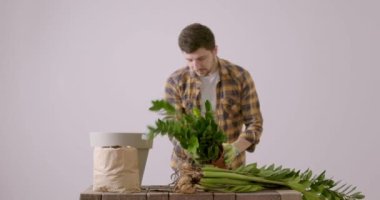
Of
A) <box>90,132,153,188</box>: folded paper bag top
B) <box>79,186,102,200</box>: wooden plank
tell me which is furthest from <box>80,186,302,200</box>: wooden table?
<box>90,132,153,188</box>: folded paper bag top

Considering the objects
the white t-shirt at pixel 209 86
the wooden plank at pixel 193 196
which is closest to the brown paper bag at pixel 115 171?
the wooden plank at pixel 193 196

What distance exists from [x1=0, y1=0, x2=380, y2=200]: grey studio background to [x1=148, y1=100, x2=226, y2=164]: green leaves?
3.09 m

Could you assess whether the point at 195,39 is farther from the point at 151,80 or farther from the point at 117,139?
the point at 151,80

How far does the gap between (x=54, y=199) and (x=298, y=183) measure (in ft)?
11.2

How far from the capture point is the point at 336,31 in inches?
215

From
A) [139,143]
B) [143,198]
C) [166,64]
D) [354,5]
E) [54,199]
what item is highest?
[354,5]

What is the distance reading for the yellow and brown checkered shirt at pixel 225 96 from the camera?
2964 mm

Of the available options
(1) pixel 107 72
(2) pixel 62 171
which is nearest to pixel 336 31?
(1) pixel 107 72

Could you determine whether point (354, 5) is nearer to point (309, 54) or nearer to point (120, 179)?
point (309, 54)

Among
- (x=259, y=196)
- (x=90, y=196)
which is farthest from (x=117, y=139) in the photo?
(x=259, y=196)

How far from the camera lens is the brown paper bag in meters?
2.03

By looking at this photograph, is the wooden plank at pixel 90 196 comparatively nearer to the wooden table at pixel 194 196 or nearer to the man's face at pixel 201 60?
the wooden table at pixel 194 196

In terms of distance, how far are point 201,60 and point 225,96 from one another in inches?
9.1

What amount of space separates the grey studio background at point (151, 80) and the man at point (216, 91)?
2.30 meters
